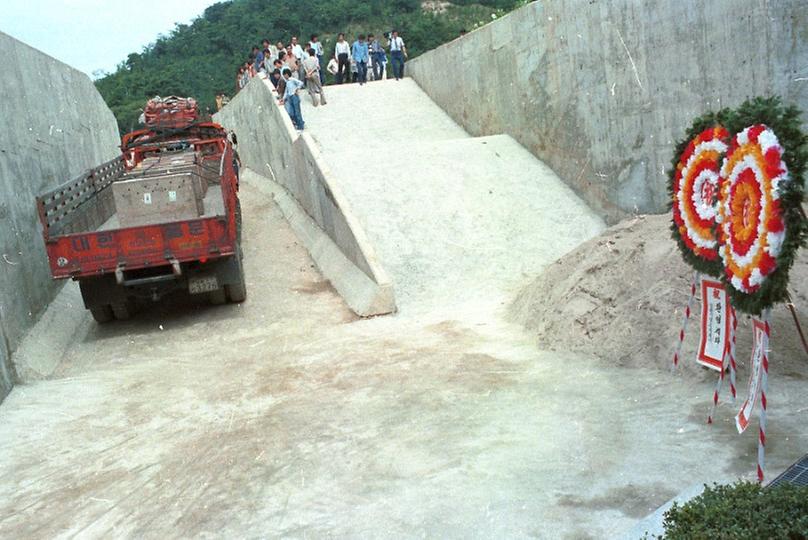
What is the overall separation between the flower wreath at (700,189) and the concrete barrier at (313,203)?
189 inches

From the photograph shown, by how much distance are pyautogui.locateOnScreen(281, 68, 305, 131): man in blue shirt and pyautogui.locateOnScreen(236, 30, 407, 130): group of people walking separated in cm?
79

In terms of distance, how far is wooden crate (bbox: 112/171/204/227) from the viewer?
10.6 m

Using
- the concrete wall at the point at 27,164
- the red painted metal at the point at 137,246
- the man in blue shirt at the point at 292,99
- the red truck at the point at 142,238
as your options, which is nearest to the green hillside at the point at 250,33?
the man in blue shirt at the point at 292,99

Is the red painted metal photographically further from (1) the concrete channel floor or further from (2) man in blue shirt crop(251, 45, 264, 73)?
(2) man in blue shirt crop(251, 45, 264, 73)

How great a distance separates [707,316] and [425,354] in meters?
3.05

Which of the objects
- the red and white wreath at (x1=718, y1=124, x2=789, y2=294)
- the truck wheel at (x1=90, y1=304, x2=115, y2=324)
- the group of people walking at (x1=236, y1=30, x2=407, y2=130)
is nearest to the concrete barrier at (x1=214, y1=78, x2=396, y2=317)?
the group of people walking at (x1=236, y1=30, x2=407, y2=130)

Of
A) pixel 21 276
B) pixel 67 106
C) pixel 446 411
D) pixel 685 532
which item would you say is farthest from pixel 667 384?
pixel 67 106

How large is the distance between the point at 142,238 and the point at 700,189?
7057 mm

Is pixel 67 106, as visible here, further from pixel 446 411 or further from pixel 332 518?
pixel 332 518

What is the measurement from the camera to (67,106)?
14.1 m

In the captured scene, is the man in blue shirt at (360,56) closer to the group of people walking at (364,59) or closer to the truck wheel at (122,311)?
the group of people walking at (364,59)

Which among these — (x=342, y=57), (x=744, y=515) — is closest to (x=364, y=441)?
(x=744, y=515)

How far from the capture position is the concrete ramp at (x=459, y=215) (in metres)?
10.6

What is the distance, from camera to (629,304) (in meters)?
7.29
